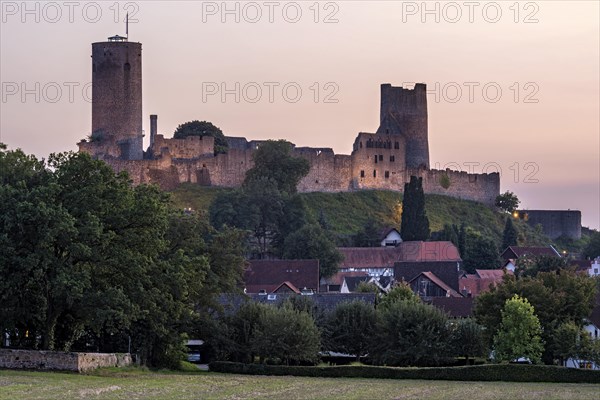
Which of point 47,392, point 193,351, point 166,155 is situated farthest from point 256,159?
point 47,392

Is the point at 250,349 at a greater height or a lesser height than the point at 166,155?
lesser

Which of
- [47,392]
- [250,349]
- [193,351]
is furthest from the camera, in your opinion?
[193,351]

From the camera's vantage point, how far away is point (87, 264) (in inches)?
2368

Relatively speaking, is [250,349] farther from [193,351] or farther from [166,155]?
[166,155]

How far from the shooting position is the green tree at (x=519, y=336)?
230 feet

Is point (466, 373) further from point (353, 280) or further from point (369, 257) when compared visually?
point (369, 257)

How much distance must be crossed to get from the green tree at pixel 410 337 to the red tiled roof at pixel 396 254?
55.4 metres

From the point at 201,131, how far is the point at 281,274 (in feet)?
160

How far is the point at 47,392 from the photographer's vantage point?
45.8 metres

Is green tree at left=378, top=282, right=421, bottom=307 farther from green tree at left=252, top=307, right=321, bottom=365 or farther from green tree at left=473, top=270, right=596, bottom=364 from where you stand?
green tree at left=252, top=307, right=321, bottom=365

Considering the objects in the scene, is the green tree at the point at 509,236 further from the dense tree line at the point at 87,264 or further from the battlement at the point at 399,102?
the dense tree line at the point at 87,264

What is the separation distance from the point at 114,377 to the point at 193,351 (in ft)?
65.8

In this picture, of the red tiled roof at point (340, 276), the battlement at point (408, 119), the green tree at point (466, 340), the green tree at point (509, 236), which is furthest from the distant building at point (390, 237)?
the green tree at point (466, 340)

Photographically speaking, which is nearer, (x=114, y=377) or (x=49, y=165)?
(x=114, y=377)
